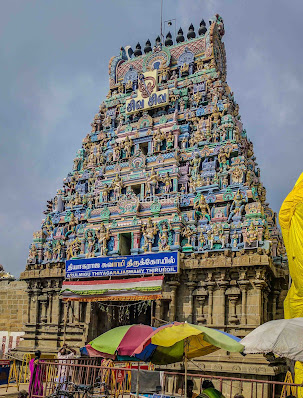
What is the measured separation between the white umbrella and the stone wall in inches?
770

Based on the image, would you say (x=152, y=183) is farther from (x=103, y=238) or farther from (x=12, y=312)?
(x=12, y=312)

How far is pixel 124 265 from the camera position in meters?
22.0

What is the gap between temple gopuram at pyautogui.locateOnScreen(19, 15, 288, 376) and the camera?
2033 centimetres

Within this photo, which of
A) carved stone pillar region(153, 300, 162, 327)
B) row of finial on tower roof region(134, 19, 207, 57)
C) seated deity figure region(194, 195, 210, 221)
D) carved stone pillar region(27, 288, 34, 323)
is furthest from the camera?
row of finial on tower roof region(134, 19, 207, 57)

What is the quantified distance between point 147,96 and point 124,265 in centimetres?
997

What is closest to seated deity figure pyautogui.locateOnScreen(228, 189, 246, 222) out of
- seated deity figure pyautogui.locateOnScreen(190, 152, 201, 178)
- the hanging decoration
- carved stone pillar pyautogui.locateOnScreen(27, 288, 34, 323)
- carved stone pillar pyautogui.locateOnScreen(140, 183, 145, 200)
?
seated deity figure pyautogui.locateOnScreen(190, 152, 201, 178)

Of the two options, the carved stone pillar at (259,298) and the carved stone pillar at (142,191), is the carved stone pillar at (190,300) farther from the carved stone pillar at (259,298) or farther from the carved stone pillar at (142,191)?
the carved stone pillar at (142,191)

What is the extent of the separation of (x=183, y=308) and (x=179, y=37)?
16302 millimetres

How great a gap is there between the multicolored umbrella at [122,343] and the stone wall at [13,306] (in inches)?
657

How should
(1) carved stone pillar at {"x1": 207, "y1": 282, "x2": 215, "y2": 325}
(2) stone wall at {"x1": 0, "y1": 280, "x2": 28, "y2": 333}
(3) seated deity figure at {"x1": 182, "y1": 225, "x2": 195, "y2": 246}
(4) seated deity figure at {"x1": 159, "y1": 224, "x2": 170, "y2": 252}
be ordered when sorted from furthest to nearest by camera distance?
(2) stone wall at {"x1": 0, "y1": 280, "x2": 28, "y2": 333}
(4) seated deity figure at {"x1": 159, "y1": 224, "x2": 170, "y2": 252}
(3) seated deity figure at {"x1": 182, "y1": 225, "x2": 195, "y2": 246}
(1) carved stone pillar at {"x1": 207, "y1": 282, "x2": 215, "y2": 325}

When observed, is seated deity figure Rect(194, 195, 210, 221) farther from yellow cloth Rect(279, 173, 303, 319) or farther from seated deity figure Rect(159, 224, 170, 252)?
yellow cloth Rect(279, 173, 303, 319)

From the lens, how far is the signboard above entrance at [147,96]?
85.1 ft

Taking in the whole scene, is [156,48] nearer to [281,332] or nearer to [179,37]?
[179,37]

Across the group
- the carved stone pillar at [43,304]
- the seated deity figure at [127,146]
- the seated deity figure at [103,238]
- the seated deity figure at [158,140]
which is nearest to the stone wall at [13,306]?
the carved stone pillar at [43,304]
